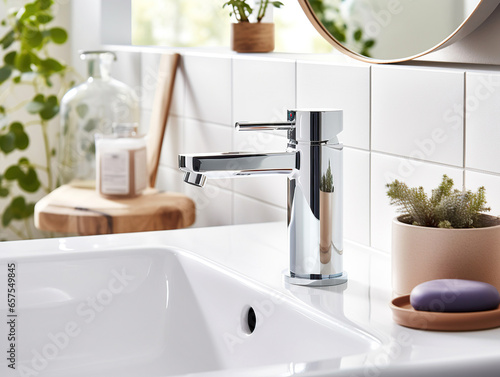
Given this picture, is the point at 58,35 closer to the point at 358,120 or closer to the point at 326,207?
the point at 358,120

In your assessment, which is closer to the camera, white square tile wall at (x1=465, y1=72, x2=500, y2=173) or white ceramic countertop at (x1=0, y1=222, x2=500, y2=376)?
white ceramic countertop at (x1=0, y1=222, x2=500, y2=376)

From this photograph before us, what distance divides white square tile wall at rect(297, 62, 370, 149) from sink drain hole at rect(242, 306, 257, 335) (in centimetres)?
26

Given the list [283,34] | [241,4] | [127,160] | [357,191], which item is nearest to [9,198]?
[127,160]

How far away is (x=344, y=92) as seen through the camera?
3.08 feet

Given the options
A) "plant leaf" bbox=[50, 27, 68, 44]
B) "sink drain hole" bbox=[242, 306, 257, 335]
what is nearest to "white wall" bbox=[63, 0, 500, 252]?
"sink drain hole" bbox=[242, 306, 257, 335]

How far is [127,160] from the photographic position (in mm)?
1348

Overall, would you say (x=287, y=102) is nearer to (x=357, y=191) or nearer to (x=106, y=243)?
(x=357, y=191)

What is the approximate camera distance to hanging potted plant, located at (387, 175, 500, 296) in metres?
0.65

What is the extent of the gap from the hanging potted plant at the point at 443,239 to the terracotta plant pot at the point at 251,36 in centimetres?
59

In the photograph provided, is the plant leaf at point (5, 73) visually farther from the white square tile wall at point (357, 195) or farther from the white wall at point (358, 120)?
the white square tile wall at point (357, 195)

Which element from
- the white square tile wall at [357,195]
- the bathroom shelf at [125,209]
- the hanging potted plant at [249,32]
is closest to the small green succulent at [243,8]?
the hanging potted plant at [249,32]

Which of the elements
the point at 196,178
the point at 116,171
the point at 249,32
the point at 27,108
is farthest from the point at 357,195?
the point at 27,108

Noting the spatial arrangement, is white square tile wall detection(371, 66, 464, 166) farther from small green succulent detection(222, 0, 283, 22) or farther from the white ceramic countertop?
small green succulent detection(222, 0, 283, 22)

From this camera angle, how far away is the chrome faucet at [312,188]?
0.74 m
